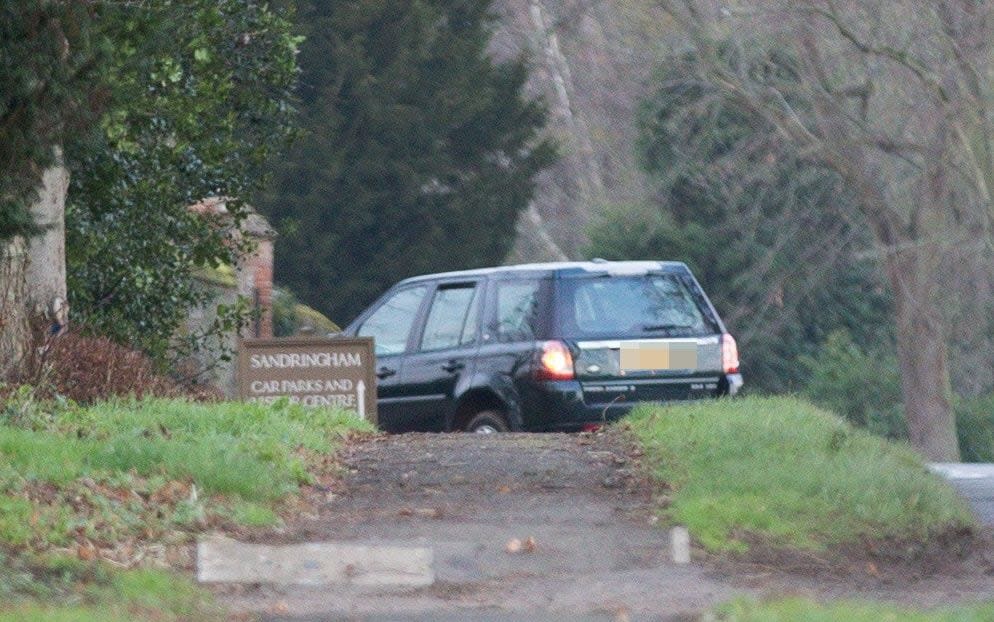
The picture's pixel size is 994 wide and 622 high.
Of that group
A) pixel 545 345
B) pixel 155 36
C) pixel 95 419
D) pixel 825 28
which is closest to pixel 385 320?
pixel 545 345

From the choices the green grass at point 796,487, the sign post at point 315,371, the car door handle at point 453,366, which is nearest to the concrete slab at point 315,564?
the green grass at point 796,487

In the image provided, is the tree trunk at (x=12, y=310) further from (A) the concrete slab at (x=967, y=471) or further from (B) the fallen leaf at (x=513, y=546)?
(A) the concrete slab at (x=967, y=471)

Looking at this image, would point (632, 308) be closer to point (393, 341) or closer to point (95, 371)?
point (393, 341)

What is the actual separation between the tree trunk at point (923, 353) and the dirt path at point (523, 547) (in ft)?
58.0

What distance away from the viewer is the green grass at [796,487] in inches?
320

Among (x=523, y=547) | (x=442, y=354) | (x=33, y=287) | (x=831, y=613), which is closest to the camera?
(x=831, y=613)

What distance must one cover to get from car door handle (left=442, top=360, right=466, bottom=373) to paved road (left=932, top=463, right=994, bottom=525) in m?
3.67

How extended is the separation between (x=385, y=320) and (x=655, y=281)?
257 centimetres

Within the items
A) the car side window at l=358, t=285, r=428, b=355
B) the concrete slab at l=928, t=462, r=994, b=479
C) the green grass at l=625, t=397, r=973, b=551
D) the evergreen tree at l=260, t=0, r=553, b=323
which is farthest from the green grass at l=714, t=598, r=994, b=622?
the evergreen tree at l=260, t=0, r=553, b=323

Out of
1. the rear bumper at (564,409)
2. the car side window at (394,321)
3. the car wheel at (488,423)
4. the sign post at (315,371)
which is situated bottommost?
the car wheel at (488,423)

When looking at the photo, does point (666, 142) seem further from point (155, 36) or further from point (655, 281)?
point (155, 36)

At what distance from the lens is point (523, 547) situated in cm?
798

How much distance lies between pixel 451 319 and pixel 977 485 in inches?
174

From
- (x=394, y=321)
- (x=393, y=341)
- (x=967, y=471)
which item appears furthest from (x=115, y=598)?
(x=394, y=321)
